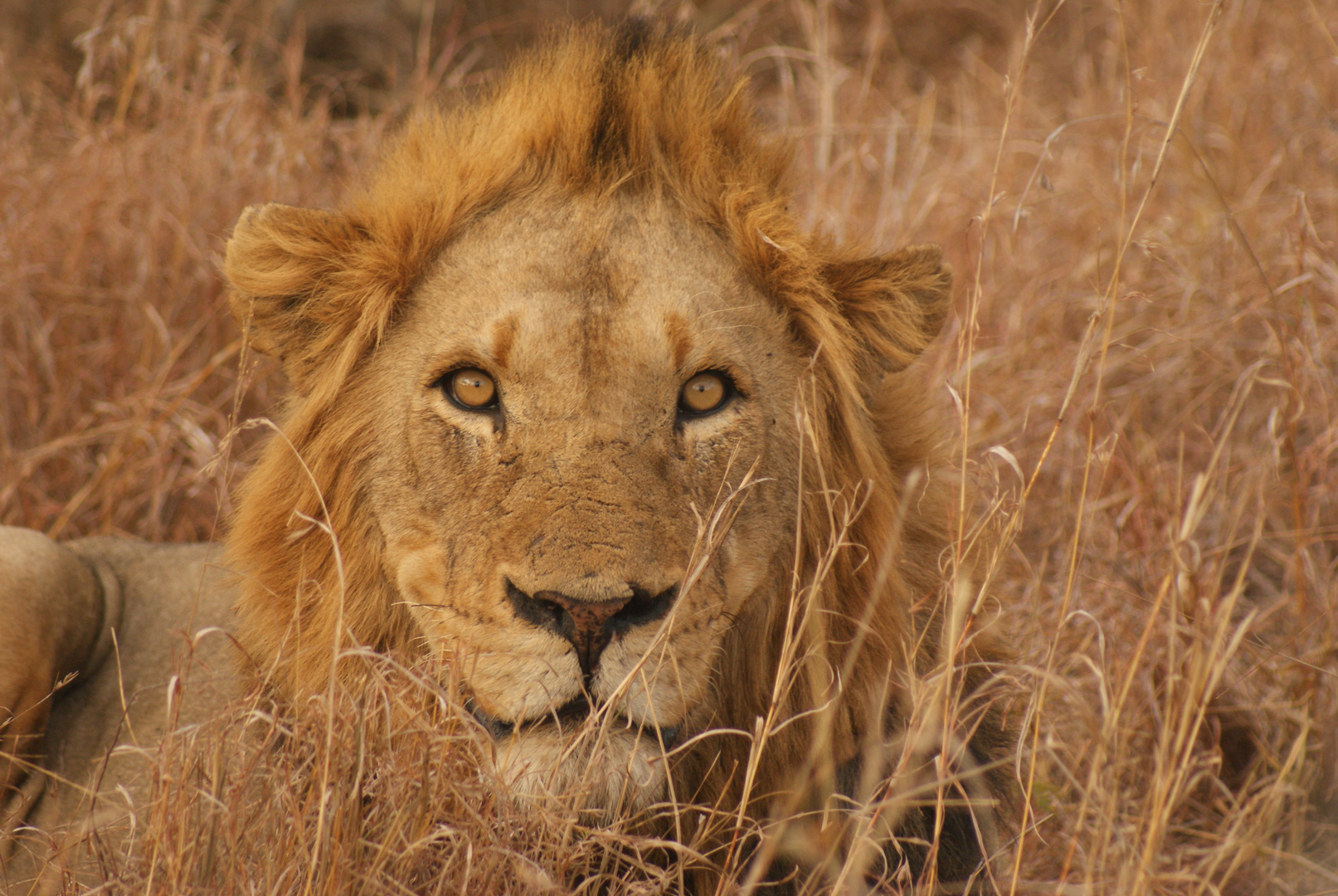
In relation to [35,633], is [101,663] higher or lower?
lower

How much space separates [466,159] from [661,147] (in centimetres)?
43

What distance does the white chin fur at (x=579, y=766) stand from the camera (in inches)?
84.7

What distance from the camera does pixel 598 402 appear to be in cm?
238

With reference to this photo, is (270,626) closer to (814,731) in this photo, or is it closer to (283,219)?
(283,219)

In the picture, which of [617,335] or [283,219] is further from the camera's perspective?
[283,219]

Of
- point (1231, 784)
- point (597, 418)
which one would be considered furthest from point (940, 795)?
point (1231, 784)

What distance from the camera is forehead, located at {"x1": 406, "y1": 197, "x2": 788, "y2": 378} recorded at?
7.99ft

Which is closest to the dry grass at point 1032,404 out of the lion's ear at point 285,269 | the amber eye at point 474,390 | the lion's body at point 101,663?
the lion's ear at point 285,269

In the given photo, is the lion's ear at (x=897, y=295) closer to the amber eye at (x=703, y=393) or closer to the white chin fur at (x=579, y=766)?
the amber eye at (x=703, y=393)

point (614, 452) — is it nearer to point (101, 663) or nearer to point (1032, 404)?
point (101, 663)

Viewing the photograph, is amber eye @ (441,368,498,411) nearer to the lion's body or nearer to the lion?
the lion

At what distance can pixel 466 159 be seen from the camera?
273 cm

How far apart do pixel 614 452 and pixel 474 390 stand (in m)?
0.35

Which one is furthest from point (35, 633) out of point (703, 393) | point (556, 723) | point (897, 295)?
point (897, 295)
